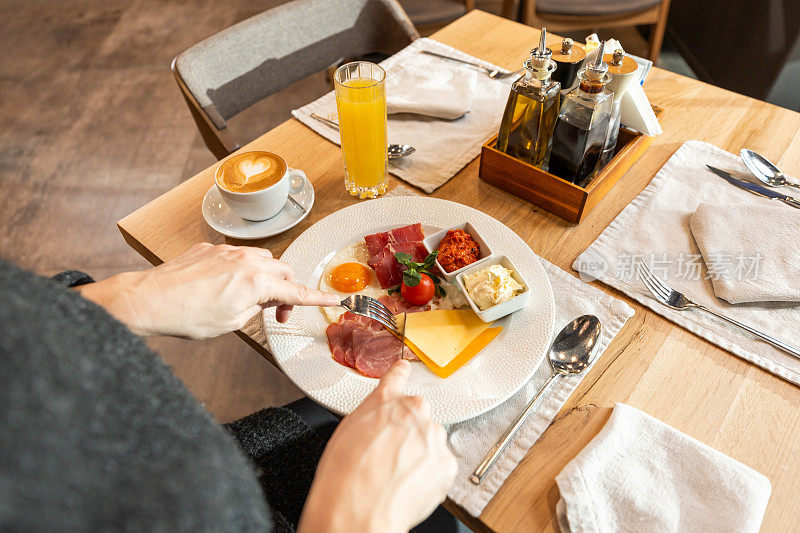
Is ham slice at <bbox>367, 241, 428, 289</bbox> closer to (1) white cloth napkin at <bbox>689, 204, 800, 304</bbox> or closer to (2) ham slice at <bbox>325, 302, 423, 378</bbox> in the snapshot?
(2) ham slice at <bbox>325, 302, 423, 378</bbox>

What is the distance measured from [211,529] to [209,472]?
5 centimetres

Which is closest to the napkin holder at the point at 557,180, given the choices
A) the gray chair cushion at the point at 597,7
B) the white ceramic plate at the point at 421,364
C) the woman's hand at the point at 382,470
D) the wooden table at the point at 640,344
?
the wooden table at the point at 640,344

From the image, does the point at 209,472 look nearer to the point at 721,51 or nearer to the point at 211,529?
the point at 211,529

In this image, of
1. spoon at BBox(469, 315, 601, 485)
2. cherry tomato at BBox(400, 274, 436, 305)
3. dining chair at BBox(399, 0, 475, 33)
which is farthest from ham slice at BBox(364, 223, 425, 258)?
dining chair at BBox(399, 0, 475, 33)

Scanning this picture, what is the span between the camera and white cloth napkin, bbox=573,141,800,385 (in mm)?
890

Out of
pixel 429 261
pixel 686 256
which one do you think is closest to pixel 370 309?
pixel 429 261

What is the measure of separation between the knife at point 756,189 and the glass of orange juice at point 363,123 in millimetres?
765

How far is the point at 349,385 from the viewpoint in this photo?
2.68 feet

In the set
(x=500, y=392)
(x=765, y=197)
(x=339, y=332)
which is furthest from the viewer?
(x=765, y=197)

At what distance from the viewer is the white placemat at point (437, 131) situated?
123cm

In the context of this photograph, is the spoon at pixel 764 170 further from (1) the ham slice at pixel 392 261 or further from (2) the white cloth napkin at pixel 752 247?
(1) the ham slice at pixel 392 261

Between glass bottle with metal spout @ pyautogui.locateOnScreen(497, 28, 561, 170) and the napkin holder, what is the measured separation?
0.03m

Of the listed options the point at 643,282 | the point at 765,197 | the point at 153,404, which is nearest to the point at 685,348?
the point at 643,282

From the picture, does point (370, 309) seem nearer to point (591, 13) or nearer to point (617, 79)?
point (617, 79)
